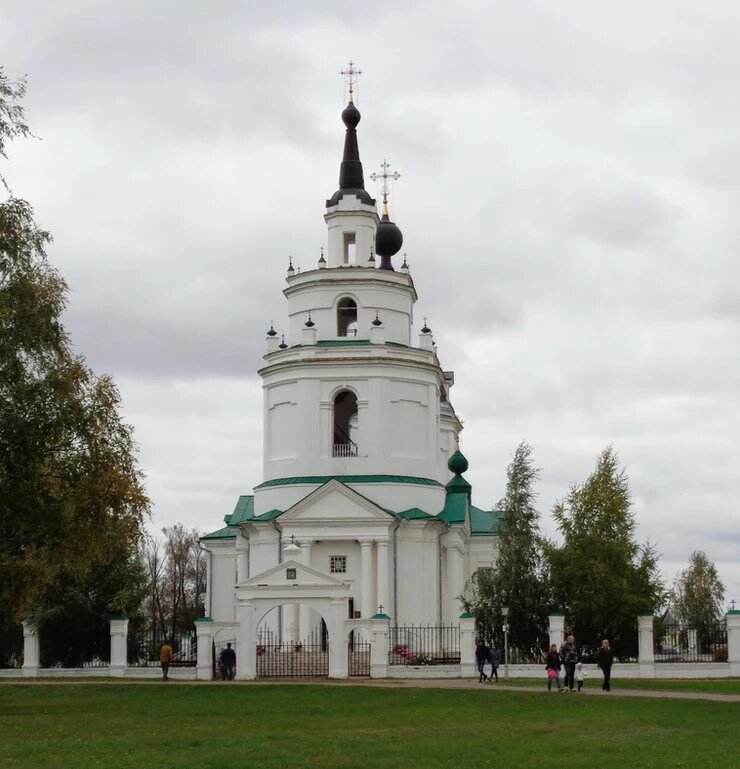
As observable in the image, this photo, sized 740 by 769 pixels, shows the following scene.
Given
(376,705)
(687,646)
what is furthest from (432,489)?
(376,705)

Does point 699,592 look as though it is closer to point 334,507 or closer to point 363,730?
point 334,507

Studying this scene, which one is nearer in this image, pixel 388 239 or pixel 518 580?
pixel 518 580

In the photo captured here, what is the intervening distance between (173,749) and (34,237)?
1311cm

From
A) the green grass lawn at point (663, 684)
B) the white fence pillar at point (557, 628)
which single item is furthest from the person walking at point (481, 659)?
the white fence pillar at point (557, 628)

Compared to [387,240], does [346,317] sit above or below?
below

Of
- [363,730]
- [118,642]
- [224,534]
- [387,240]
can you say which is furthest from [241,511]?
[363,730]

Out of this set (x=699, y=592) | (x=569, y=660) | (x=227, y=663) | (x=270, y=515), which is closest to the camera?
(x=569, y=660)

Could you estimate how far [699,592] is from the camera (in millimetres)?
83000

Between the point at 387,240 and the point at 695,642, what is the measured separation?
64.6ft

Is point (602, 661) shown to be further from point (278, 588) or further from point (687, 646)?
point (687, 646)

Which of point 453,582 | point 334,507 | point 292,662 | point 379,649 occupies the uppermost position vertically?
point 334,507

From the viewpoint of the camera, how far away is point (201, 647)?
41625 millimetres

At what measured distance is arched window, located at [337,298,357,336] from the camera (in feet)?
171

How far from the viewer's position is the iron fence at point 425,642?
44362 millimetres
